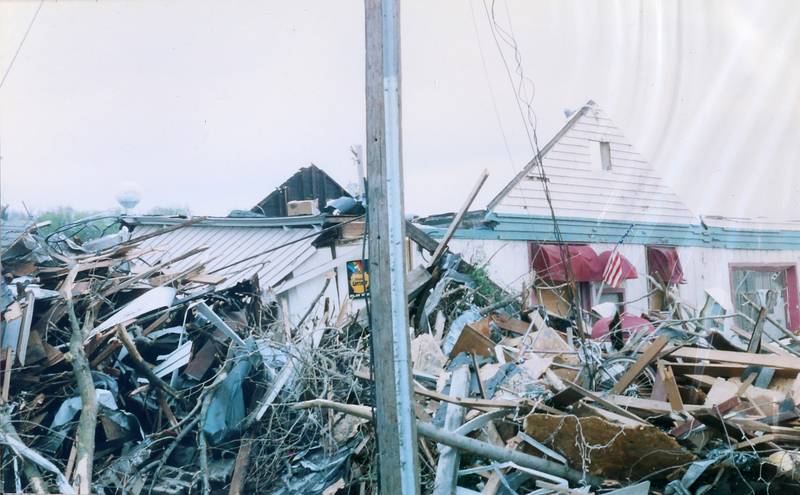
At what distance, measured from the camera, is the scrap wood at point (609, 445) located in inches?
176

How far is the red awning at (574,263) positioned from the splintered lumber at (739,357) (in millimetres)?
5376

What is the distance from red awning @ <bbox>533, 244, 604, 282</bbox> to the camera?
444 inches

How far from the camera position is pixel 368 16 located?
450 cm

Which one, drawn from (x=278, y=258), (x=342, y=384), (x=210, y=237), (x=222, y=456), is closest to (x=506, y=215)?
(x=278, y=258)

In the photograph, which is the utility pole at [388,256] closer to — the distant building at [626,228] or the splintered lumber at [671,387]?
the splintered lumber at [671,387]

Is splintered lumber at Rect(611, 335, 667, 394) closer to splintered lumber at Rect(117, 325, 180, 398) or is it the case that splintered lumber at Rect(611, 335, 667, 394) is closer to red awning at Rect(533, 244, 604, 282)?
splintered lumber at Rect(117, 325, 180, 398)

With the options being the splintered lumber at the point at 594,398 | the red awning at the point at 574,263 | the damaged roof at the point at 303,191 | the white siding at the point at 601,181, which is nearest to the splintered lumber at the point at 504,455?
the splintered lumber at the point at 594,398

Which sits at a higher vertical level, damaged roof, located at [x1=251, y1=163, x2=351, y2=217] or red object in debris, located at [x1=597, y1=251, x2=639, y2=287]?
damaged roof, located at [x1=251, y1=163, x2=351, y2=217]

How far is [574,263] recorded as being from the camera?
11.3 m

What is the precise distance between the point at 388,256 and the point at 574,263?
24.6 feet

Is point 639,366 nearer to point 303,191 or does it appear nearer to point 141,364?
point 141,364

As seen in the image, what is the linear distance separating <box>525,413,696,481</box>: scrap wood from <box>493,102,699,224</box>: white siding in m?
8.01

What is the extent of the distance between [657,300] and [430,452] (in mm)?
8006

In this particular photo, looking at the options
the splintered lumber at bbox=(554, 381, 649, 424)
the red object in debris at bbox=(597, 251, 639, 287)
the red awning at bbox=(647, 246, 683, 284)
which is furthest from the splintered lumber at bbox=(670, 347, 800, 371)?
the red awning at bbox=(647, 246, 683, 284)
